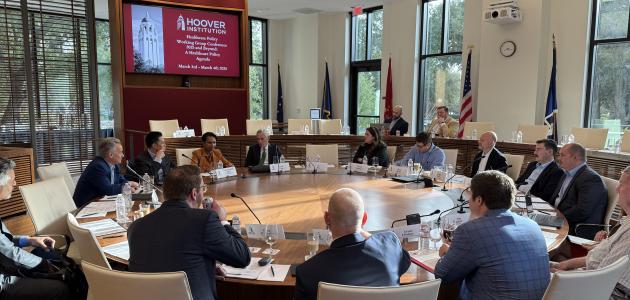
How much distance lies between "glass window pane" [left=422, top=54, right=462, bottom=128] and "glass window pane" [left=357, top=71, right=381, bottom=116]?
53.5 inches

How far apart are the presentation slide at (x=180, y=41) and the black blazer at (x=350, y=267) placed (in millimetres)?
6872

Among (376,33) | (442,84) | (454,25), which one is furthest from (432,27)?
(376,33)

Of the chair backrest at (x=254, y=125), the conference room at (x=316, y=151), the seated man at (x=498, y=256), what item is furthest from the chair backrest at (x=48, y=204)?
the chair backrest at (x=254, y=125)

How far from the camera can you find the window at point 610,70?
6.54 meters

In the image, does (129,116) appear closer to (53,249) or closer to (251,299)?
(53,249)

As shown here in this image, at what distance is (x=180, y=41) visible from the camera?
26.2 feet

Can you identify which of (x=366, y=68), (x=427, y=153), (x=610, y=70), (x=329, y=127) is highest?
(x=366, y=68)

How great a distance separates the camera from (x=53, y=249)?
290 centimetres

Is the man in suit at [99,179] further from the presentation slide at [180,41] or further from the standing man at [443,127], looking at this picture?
the standing man at [443,127]

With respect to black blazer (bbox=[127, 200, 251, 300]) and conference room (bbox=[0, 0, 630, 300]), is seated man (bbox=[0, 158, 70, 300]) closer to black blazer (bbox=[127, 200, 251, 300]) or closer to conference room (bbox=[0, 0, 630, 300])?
conference room (bbox=[0, 0, 630, 300])

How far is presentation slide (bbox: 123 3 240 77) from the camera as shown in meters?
7.57

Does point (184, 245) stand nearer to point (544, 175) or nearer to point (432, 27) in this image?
point (544, 175)

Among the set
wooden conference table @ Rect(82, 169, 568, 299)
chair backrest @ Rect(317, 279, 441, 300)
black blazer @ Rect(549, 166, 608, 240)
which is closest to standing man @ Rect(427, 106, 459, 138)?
wooden conference table @ Rect(82, 169, 568, 299)

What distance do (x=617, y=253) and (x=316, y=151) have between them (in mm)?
4147
